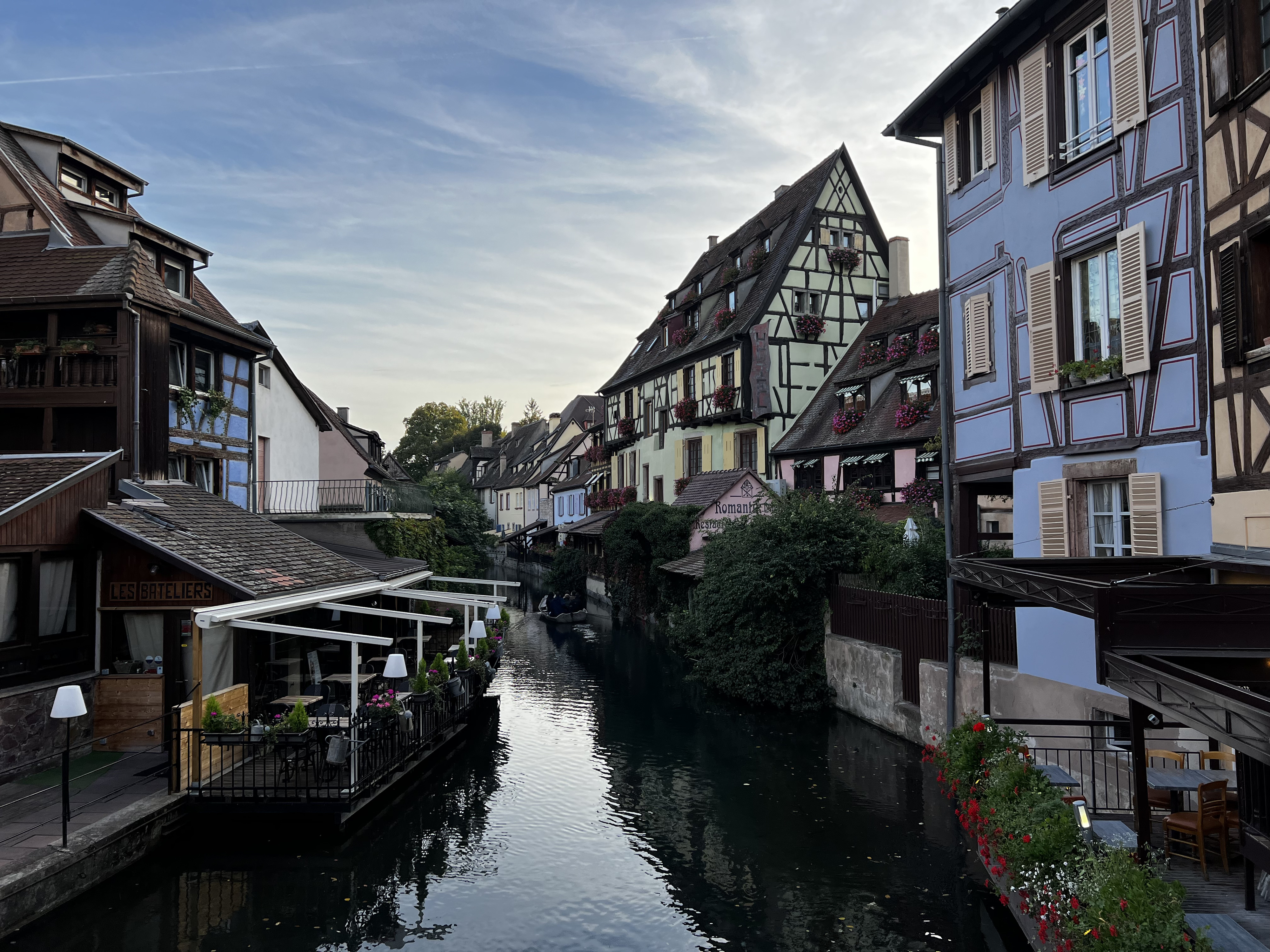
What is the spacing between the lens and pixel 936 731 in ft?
50.2

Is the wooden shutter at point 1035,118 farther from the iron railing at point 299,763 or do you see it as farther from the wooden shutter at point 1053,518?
the iron railing at point 299,763

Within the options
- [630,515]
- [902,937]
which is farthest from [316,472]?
[902,937]

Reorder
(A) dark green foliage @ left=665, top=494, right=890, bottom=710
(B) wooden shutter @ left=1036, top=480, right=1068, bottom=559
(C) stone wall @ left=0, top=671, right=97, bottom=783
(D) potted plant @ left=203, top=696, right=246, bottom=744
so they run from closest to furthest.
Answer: (D) potted plant @ left=203, top=696, right=246, bottom=744 < (B) wooden shutter @ left=1036, top=480, right=1068, bottom=559 < (C) stone wall @ left=0, top=671, right=97, bottom=783 < (A) dark green foliage @ left=665, top=494, right=890, bottom=710

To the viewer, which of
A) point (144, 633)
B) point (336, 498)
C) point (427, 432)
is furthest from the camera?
point (427, 432)

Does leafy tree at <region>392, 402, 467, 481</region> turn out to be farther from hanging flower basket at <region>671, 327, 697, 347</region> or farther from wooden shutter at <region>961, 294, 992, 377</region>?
wooden shutter at <region>961, 294, 992, 377</region>

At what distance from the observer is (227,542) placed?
1559 centimetres

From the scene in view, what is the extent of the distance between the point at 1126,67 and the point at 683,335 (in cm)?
2751

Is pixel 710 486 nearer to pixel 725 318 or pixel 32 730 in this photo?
pixel 725 318

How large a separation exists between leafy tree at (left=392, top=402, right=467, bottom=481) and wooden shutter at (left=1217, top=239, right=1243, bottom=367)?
269 feet

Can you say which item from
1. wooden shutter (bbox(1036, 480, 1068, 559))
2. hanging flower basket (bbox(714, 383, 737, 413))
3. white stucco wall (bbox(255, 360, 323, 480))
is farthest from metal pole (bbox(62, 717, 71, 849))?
hanging flower basket (bbox(714, 383, 737, 413))

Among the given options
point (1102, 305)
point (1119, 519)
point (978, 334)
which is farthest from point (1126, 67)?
point (1119, 519)

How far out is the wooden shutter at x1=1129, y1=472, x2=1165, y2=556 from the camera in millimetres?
10305

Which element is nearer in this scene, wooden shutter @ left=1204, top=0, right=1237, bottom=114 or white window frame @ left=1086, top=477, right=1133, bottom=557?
wooden shutter @ left=1204, top=0, right=1237, bottom=114

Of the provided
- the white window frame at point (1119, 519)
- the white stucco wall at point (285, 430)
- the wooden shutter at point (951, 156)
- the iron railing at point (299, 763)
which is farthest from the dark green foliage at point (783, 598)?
the white stucco wall at point (285, 430)
